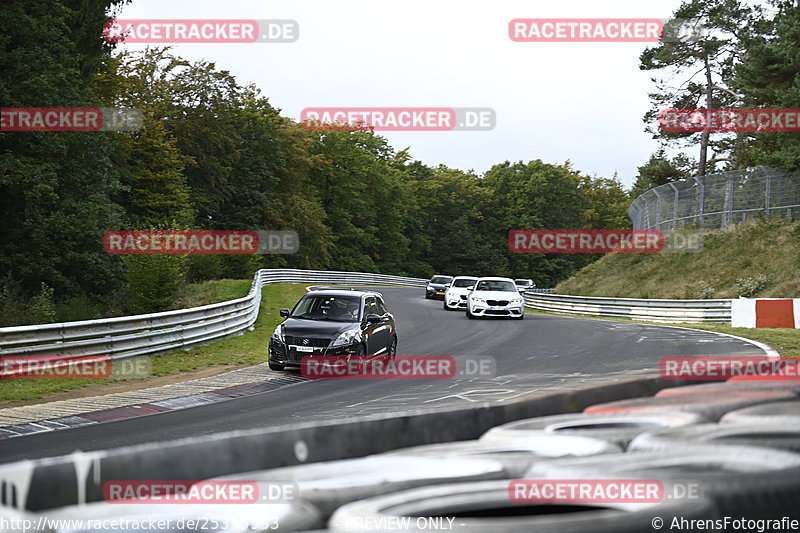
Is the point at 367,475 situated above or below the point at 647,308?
above

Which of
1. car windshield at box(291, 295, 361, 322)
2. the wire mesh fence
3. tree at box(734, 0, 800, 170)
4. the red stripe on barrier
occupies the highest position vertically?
tree at box(734, 0, 800, 170)

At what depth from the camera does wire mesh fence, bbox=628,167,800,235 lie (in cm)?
3656

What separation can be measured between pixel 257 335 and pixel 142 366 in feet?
24.9

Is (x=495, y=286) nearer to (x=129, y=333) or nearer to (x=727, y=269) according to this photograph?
(x=727, y=269)

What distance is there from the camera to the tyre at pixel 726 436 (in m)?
2.82

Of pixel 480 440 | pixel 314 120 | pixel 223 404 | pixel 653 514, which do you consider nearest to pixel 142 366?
pixel 223 404

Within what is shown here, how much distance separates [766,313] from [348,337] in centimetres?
1554

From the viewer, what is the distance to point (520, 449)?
2959mm

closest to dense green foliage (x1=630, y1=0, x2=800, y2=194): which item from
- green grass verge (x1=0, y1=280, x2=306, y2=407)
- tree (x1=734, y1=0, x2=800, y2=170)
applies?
tree (x1=734, y1=0, x2=800, y2=170)

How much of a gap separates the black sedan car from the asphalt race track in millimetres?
1024

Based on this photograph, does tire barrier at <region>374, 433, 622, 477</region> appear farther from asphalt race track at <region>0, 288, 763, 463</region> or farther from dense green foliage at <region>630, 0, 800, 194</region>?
dense green foliage at <region>630, 0, 800, 194</region>

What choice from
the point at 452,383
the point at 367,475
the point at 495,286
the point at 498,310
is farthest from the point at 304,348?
the point at 495,286

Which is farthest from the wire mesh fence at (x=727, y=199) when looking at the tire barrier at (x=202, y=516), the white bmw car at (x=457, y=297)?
the tire barrier at (x=202, y=516)

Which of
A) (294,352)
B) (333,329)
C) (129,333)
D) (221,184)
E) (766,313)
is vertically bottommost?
(766,313)
